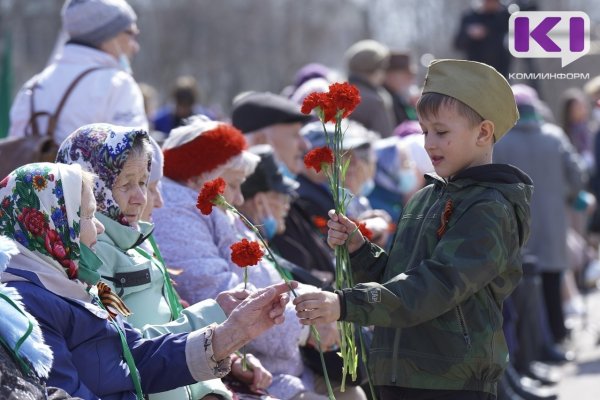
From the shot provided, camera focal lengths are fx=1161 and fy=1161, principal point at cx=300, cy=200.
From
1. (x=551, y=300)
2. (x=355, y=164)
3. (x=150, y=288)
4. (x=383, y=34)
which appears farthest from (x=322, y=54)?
(x=150, y=288)

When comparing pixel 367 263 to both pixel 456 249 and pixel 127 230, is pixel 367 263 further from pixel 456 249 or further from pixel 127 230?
pixel 127 230

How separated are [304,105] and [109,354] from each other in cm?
102

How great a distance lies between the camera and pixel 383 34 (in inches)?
1410

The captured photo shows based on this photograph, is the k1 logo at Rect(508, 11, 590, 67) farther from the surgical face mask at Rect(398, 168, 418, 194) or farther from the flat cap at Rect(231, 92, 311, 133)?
the surgical face mask at Rect(398, 168, 418, 194)

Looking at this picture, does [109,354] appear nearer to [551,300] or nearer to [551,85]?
[551,300]

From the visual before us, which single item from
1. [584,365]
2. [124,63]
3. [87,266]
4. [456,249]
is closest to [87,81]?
[124,63]

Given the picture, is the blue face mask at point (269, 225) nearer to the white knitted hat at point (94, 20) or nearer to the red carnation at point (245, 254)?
the white knitted hat at point (94, 20)

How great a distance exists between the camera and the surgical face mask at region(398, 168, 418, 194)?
812cm

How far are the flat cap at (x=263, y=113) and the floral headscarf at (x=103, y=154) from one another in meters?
2.43

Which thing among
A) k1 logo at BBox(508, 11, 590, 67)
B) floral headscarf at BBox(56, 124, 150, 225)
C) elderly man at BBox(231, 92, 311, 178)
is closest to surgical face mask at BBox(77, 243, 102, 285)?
floral headscarf at BBox(56, 124, 150, 225)

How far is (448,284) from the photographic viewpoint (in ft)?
12.1

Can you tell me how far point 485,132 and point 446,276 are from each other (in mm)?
559

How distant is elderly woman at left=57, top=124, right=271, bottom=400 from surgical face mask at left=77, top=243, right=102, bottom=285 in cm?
40

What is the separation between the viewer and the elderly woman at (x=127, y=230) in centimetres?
416
